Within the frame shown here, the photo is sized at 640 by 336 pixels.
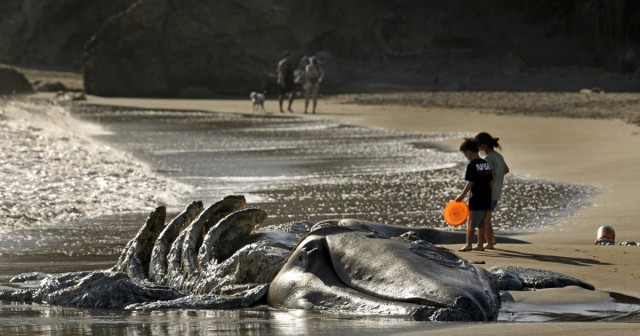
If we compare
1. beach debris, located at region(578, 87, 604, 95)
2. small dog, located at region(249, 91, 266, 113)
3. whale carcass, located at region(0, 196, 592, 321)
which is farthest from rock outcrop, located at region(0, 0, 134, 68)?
whale carcass, located at region(0, 196, 592, 321)

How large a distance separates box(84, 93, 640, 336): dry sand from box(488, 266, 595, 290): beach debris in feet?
0.64

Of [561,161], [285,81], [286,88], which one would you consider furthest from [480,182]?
[286,88]

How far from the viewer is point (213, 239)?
1002 centimetres

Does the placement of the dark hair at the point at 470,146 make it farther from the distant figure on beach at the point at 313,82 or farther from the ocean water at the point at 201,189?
the distant figure on beach at the point at 313,82

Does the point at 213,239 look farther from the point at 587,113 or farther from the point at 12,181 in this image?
the point at 587,113

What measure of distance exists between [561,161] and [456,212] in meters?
8.76

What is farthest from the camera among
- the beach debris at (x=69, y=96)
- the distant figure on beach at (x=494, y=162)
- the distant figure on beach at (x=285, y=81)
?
the beach debris at (x=69, y=96)

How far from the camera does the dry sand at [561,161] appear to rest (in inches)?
384

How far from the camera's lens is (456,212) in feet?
38.0

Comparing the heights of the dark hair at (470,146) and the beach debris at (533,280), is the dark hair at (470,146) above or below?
above

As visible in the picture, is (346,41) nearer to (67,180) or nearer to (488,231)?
(67,180)

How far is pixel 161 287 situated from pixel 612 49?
33.9 m

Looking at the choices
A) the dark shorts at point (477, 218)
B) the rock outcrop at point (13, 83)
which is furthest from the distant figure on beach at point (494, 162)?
the rock outcrop at point (13, 83)

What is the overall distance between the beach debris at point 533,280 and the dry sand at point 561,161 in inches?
7.7
